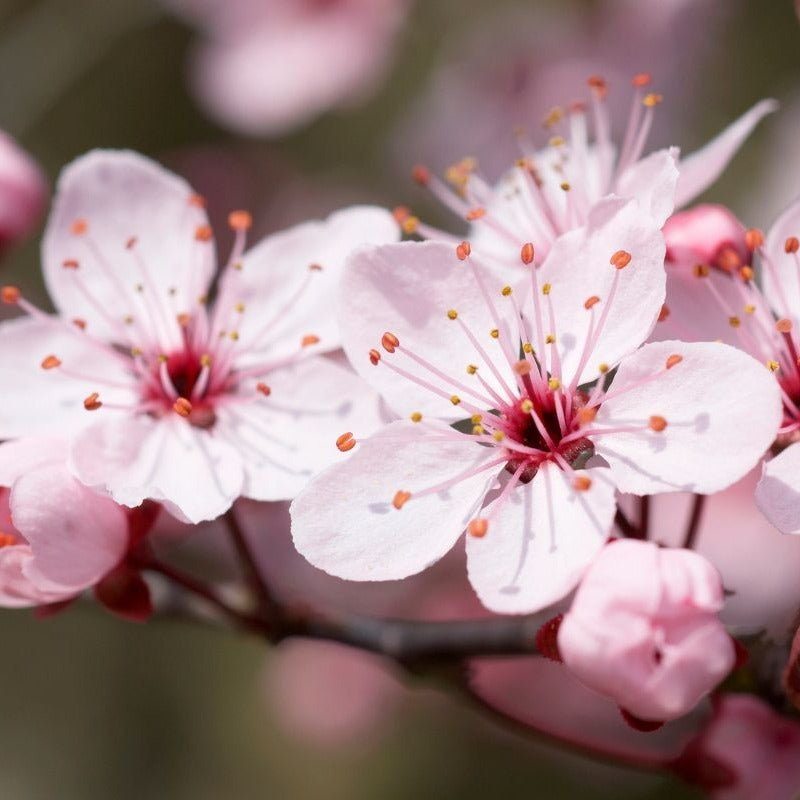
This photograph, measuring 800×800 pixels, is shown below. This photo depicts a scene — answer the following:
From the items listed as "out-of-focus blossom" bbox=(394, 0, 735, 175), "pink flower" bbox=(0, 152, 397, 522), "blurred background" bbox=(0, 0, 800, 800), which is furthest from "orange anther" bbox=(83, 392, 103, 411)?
"out-of-focus blossom" bbox=(394, 0, 735, 175)

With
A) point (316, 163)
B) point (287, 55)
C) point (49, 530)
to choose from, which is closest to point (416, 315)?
point (49, 530)

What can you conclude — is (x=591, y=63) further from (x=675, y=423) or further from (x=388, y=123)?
(x=675, y=423)

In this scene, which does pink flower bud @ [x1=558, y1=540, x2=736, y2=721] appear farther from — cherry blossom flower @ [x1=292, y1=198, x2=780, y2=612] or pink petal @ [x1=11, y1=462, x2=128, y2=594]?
pink petal @ [x1=11, y1=462, x2=128, y2=594]

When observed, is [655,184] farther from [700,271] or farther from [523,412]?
[523,412]

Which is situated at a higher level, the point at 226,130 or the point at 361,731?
the point at 226,130

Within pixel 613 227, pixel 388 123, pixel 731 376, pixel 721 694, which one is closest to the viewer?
pixel 731 376

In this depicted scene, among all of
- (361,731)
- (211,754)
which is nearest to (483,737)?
(361,731)

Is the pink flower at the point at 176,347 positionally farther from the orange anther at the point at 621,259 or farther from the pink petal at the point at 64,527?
the orange anther at the point at 621,259
